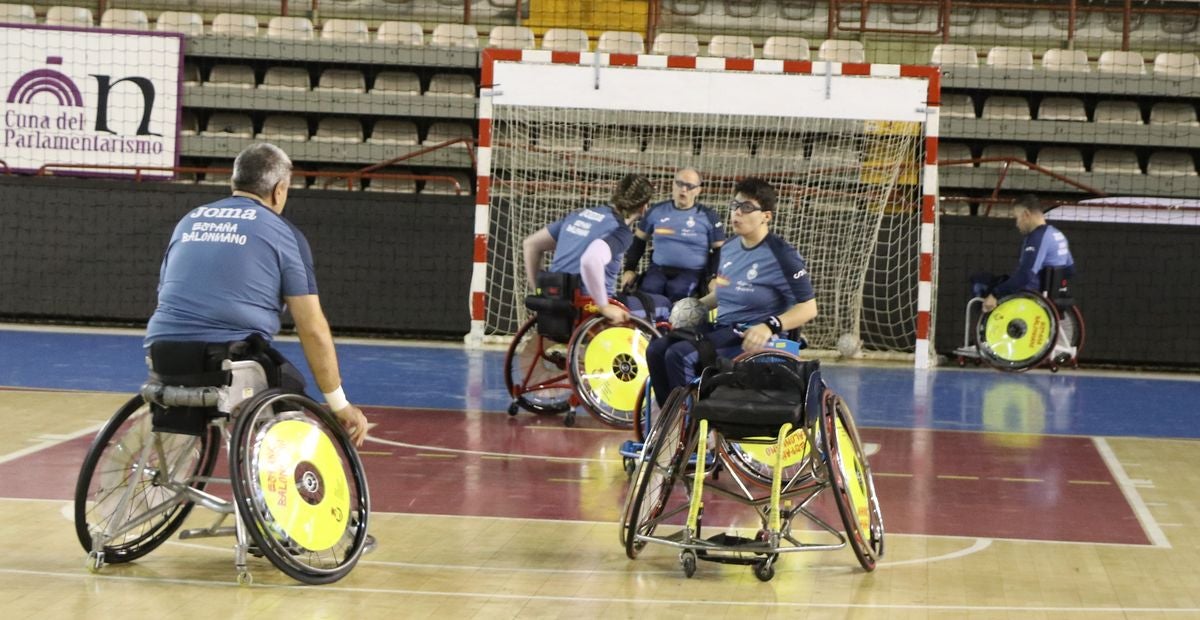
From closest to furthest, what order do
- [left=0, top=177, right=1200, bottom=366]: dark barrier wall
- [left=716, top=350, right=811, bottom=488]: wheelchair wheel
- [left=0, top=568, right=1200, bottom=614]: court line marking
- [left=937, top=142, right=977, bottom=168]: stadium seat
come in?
[left=0, top=568, right=1200, bottom=614]: court line marking
[left=716, top=350, right=811, bottom=488]: wheelchair wheel
[left=0, top=177, right=1200, bottom=366]: dark barrier wall
[left=937, top=142, right=977, bottom=168]: stadium seat

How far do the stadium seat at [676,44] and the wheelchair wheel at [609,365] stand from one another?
28.4ft

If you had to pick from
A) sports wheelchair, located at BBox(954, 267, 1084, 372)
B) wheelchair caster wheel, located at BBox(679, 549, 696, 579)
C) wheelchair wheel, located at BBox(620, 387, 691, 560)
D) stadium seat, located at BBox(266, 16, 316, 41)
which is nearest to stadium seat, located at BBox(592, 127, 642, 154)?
sports wheelchair, located at BBox(954, 267, 1084, 372)

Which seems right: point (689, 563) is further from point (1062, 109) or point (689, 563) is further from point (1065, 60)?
point (1065, 60)

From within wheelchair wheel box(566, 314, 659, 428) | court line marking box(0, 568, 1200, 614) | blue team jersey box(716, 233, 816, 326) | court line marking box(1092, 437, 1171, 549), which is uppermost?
blue team jersey box(716, 233, 816, 326)

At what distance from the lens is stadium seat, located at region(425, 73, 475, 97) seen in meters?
17.3

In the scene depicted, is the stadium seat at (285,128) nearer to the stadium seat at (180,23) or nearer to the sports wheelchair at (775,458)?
the stadium seat at (180,23)

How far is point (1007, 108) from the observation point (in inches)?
687

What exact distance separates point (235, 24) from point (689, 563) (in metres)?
14.0

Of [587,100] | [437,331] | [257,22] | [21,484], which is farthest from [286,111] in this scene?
[21,484]

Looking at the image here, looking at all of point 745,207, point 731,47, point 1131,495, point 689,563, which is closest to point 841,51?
point 731,47

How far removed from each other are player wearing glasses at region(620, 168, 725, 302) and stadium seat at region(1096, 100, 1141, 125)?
896 cm

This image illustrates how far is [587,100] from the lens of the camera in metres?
12.9

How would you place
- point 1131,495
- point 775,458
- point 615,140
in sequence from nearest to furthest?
point 775,458
point 1131,495
point 615,140

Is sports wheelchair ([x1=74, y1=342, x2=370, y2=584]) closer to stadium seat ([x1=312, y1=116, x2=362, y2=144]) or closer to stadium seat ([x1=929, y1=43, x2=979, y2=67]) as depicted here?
stadium seat ([x1=312, y1=116, x2=362, y2=144])
